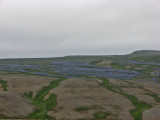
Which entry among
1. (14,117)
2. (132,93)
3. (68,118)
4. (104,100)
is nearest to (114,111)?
(104,100)

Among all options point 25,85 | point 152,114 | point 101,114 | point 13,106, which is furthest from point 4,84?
point 152,114

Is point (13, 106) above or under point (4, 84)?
under

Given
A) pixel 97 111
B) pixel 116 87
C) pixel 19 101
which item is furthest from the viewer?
pixel 116 87

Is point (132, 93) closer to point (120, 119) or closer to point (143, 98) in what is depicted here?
point (143, 98)

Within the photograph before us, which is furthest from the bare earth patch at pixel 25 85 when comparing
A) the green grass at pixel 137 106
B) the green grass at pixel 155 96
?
the green grass at pixel 155 96

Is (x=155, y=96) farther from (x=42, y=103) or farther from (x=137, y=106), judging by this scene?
(x=42, y=103)
